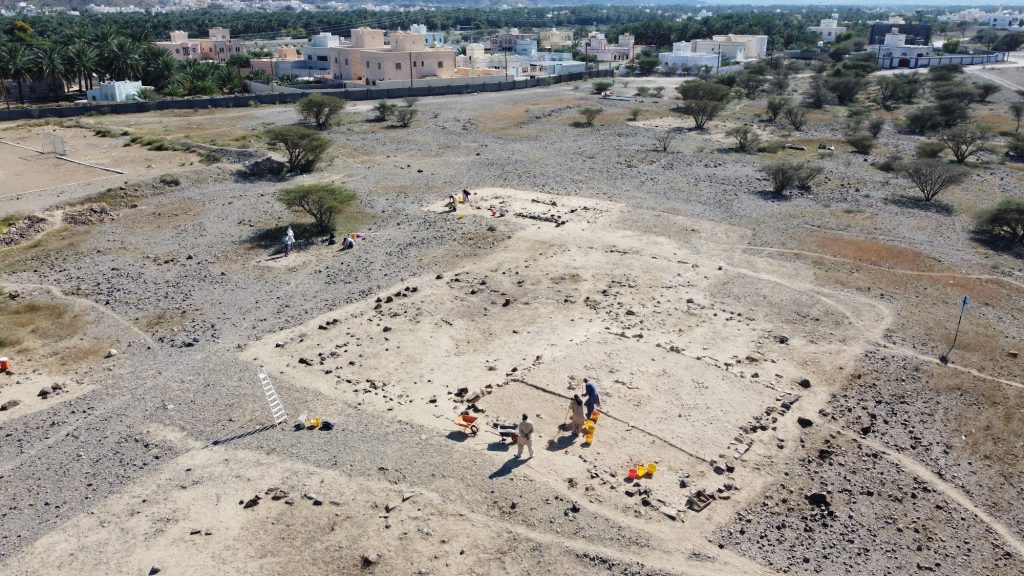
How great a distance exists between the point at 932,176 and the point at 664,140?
15.6 meters

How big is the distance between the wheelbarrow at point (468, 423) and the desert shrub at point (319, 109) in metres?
38.6

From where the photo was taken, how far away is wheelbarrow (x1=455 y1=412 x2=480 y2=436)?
1375cm

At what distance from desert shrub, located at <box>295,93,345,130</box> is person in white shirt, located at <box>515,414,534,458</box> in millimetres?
39942

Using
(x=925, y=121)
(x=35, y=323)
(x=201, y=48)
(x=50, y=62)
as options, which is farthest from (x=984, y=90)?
(x=201, y=48)

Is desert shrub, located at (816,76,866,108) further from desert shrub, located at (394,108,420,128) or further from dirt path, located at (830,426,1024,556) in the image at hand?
dirt path, located at (830,426,1024,556)

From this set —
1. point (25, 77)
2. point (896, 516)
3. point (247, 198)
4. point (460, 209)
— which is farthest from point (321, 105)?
point (896, 516)

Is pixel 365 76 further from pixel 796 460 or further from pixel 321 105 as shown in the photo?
pixel 796 460

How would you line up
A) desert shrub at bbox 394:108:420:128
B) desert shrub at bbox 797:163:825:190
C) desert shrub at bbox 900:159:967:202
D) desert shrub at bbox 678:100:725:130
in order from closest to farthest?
desert shrub at bbox 900:159:967:202 → desert shrub at bbox 797:163:825:190 → desert shrub at bbox 678:100:725:130 → desert shrub at bbox 394:108:420:128

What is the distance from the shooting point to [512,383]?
15.7 metres

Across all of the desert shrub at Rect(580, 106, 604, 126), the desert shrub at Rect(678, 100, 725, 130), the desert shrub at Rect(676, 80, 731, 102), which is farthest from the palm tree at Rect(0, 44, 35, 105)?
the desert shrub at Rect(676, 80, 731, 102)

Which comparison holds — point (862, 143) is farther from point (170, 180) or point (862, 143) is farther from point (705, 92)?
point (170, 180)

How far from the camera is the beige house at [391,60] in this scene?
226 ft

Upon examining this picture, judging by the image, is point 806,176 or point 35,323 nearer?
point 35,323

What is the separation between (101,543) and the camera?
439 inches
